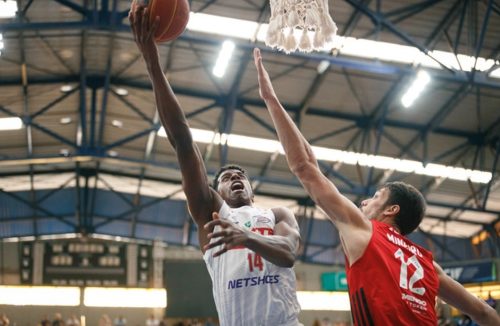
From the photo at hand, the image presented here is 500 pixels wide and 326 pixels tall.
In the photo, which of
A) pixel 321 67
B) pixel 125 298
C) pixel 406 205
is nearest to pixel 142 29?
pixel 406 205

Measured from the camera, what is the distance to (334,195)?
3.09 m

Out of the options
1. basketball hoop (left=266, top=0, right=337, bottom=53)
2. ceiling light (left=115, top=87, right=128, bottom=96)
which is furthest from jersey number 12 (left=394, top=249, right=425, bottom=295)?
ceiling light (left=115, top=87, right=128, bottom=96)

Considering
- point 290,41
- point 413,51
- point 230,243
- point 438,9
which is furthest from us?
point 413,51

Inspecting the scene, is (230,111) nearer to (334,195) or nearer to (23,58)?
(23,58)

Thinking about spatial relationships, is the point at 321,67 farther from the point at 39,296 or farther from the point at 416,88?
the point at 39,296

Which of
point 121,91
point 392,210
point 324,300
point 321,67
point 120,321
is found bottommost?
point 392,210

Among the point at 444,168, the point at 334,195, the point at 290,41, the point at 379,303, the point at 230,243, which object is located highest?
the point at 444,168

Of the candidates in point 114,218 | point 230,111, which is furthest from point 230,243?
point 114,218

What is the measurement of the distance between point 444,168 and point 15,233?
16.1m

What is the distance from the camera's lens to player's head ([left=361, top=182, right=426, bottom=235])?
11.2 ft

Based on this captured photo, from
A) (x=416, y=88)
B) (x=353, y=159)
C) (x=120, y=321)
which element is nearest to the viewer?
(x=416, y=88)

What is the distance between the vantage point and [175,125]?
11.6 ft

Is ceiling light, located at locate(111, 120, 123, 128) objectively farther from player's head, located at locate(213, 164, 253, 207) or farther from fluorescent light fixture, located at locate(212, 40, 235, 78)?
player's head, located at locate(213, 164, 253, 207)

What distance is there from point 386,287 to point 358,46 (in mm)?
12420
